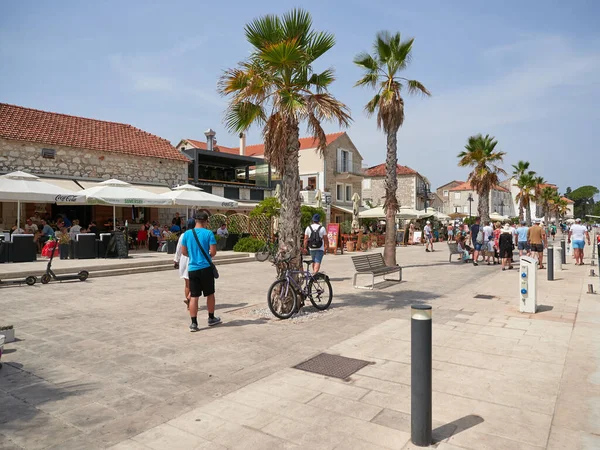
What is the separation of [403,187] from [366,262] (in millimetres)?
41491

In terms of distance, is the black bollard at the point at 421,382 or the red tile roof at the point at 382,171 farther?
the red tile roof at the point at 382,171

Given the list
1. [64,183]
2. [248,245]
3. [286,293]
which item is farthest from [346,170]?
[286,293]

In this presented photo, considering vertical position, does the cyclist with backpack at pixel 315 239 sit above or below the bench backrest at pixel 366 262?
above

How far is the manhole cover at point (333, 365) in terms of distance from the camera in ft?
14.5

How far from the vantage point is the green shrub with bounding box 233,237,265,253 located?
1833 centimetres

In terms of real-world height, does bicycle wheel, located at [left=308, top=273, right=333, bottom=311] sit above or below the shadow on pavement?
above

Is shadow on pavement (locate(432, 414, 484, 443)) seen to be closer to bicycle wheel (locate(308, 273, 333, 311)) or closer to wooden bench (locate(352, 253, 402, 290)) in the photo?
bicycle wheel (locate(308, 273, 333, 311))

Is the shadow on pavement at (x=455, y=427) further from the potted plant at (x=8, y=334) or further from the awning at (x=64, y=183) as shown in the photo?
the awning at (x=64, y=183)

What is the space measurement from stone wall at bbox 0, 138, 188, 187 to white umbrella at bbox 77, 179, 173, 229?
4.63 meters

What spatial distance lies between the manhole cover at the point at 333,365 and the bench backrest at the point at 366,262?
16.5 feet

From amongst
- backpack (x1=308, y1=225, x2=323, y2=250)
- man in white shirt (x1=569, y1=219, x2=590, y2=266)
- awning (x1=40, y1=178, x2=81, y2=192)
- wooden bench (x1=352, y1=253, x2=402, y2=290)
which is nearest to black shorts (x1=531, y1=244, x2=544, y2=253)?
man in white shirt (x1=569, y1=219, x2=590, y2=266)

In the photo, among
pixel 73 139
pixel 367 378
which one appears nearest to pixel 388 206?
pixel 367 378

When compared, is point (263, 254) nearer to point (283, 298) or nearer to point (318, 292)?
point (318, 292)

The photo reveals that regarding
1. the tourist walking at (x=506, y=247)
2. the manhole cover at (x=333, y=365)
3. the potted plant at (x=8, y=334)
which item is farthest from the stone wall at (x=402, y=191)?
the potted plant at (x=8, y=334)
